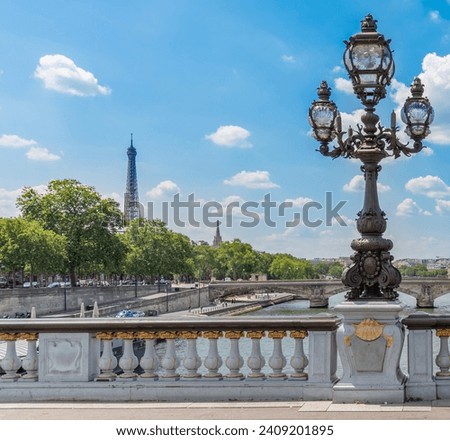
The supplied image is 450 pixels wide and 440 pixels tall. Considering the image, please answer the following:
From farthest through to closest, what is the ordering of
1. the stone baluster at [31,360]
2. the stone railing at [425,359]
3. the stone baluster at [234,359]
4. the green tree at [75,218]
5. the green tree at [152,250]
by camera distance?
the green tree at [152,250] < the green tree at [75,218] < the stone baluster at [31,360] < the stone baluster at [234,359] < the stone railing at [425,359]

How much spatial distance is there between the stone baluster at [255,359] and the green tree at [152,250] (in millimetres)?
92570

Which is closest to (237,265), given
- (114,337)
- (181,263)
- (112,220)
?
(181,263)

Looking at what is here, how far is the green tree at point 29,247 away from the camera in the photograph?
69.8 m

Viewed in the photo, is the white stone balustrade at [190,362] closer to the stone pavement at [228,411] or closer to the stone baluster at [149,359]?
the stone baluster at [149,359]

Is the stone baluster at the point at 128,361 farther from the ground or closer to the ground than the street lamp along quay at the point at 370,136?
closer to the ground

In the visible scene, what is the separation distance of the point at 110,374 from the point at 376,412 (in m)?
3.27

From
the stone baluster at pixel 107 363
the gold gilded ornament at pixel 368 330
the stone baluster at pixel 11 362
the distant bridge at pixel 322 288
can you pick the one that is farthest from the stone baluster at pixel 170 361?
the distant bridge at pixel 322 288

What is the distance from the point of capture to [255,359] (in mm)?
9438

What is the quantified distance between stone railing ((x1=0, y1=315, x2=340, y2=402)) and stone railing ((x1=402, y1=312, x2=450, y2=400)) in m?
0.89

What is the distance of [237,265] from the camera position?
16262cm

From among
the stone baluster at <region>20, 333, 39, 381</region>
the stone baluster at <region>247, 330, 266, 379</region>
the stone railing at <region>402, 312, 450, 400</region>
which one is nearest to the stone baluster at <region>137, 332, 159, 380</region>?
the stone baluster at <region>247, 330, 266, 379</region>

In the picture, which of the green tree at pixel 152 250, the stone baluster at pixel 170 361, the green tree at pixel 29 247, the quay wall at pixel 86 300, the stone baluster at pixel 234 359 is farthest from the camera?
the green tree at pixel 152 250

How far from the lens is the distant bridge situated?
365ft

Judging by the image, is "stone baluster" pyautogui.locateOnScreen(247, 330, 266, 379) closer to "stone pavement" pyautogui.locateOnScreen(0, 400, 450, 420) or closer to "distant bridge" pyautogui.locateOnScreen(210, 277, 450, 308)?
"stone pavement" pyautogui.locateOnScreen(0, 400, 450, 420)
